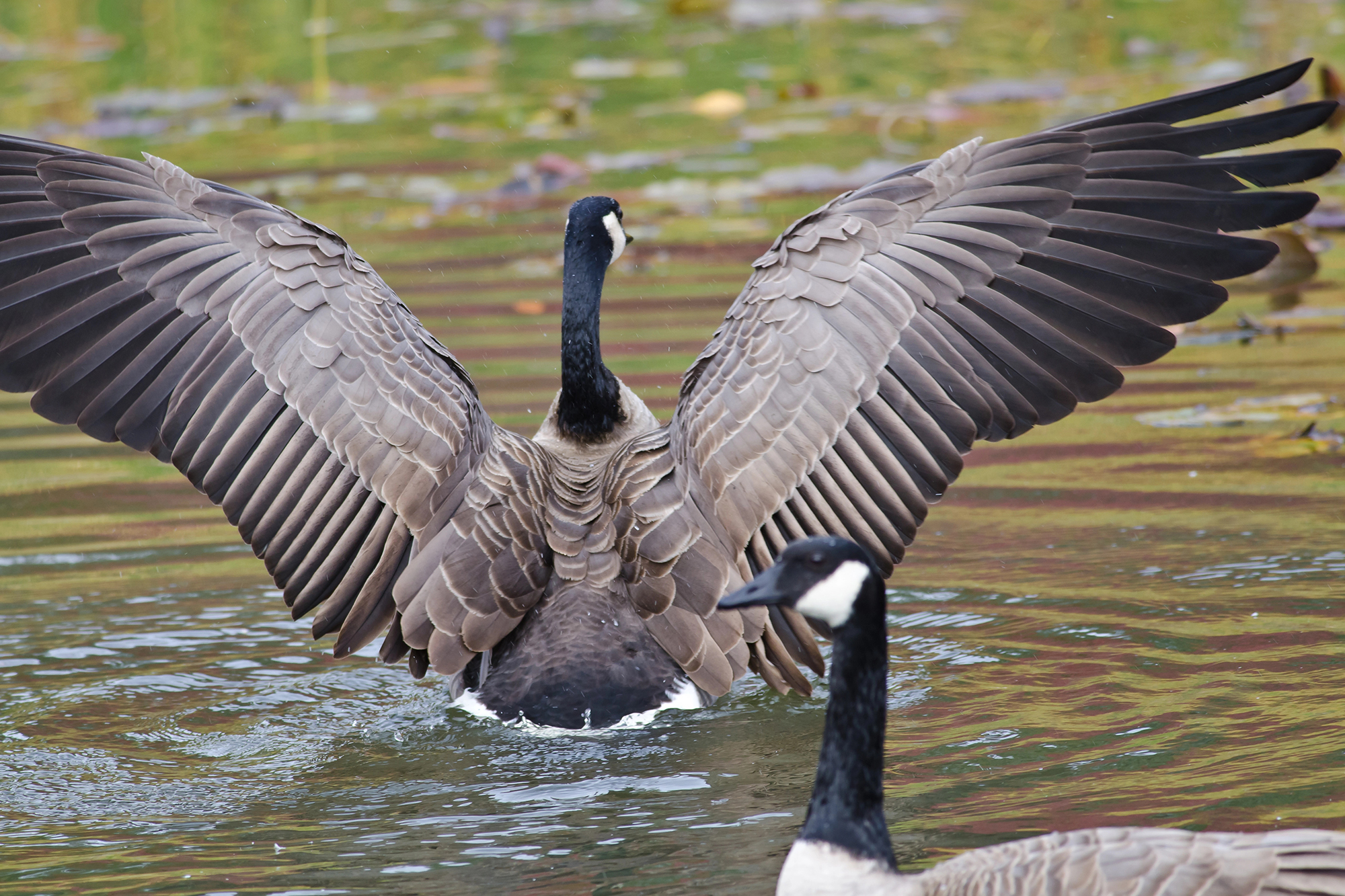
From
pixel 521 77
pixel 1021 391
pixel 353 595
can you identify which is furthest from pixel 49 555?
pixel 521 77

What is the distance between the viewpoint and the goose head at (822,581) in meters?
3.99

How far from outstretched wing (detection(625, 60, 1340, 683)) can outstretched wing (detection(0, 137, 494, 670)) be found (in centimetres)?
94

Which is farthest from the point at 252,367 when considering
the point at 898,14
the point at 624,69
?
the point at 898,14

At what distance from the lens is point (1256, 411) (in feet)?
27.9

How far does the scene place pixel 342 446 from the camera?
19.6 ft

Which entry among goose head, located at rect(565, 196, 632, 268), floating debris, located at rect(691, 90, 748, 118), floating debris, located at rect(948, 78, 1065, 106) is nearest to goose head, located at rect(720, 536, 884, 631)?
goose head, located at rect(565, 196, 632, 268)

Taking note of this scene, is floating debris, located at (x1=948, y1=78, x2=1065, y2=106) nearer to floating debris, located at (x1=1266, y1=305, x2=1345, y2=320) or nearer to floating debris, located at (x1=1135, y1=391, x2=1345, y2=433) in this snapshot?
floating debris, located at (x1=1266, y1=305, x2=1345, y2=320)

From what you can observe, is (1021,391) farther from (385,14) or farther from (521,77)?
(385,14)

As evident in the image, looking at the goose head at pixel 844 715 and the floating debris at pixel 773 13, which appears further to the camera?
the floating debris at pixel 773 13

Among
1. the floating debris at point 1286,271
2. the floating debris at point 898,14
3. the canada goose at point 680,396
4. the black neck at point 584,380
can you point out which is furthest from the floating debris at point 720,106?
the canada goose at point 680,396

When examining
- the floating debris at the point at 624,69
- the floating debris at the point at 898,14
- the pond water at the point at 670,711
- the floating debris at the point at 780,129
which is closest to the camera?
the pond water at the point at 670,711

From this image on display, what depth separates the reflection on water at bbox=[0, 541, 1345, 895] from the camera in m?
4.69

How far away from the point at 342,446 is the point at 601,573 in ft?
3.48

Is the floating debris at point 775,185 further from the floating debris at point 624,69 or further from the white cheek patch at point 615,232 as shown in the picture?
the white cheek patch at point 615,232
